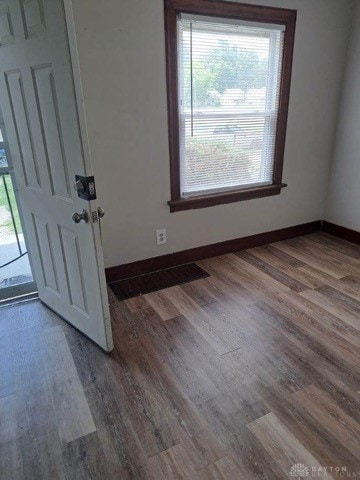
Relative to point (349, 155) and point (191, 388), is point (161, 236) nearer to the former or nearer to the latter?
point (191, 388)

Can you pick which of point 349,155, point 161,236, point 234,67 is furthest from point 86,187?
point 349,155

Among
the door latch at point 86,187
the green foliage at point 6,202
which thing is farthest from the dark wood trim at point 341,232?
the green foliage at point 6,202

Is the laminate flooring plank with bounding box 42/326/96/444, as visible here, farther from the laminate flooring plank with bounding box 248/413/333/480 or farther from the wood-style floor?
the laminate flooring plank with bounding box 248/413/333/480

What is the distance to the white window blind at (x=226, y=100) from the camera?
2.39 meters

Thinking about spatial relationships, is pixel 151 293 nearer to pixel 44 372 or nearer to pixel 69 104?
pixel 44 372

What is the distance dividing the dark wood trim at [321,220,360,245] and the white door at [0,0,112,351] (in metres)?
2.69

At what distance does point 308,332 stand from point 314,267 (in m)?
0.96

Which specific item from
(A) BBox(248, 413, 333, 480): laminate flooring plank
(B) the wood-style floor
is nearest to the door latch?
(B) the wood-style floor

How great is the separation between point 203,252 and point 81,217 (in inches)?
63.3

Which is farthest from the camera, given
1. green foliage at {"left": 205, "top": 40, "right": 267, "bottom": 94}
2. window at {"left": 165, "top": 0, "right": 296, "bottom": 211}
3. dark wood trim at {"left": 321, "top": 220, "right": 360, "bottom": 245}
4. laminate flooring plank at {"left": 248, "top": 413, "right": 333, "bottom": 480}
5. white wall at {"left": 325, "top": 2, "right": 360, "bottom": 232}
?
dark wood trim at {"left": 321, "top": 220, "right": 360, "bottom": 245}

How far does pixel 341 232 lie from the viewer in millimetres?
3406

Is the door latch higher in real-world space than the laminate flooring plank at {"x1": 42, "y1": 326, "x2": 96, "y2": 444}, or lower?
higher

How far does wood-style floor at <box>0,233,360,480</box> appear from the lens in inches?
51.3

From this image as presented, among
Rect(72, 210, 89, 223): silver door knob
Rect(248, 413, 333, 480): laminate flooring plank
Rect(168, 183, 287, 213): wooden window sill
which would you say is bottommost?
Rect(248, 413, 333, 480): laminate flooring plank
